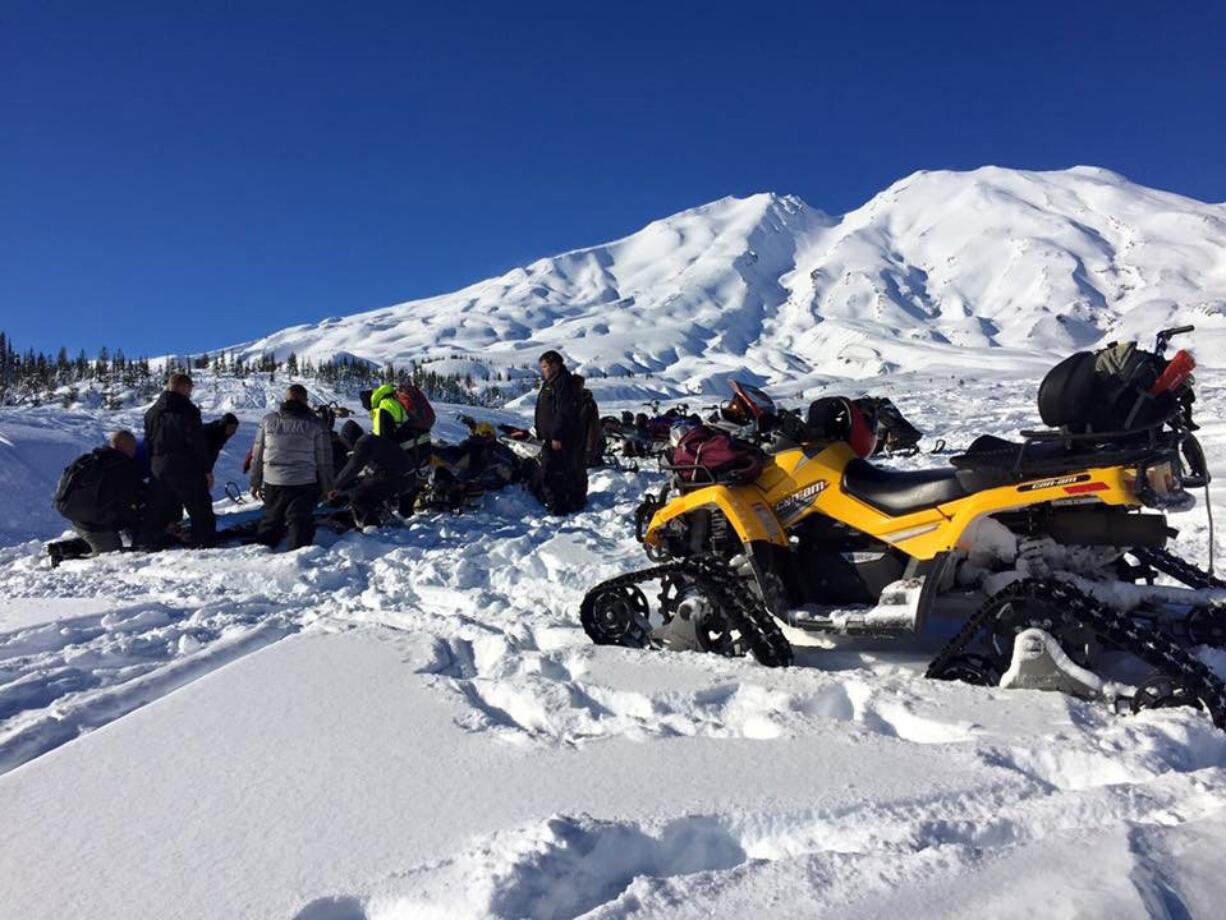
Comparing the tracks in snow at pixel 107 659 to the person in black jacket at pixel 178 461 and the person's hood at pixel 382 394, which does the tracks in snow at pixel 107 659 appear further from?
the person's hood at pixel 382 394

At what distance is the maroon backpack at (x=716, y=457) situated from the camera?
4.04m

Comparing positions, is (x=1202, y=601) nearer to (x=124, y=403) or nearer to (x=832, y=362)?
(x=124, y=403)

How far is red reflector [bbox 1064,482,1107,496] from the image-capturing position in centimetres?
302

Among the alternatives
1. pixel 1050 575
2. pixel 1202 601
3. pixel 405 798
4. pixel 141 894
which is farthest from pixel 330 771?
pixel 1202 601

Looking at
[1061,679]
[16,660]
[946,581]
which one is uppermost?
[946,581]

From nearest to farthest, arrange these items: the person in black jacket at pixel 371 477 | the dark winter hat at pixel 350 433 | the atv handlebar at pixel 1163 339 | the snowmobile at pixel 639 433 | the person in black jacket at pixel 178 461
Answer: the atv handlebar at pixel 1163 339 < the person in black jacket at pixel 178 461 < the person in black jacket at pixel 371 477 < the dark winter hat at pixel 350 433 < the snowmobile at pixel 639 433

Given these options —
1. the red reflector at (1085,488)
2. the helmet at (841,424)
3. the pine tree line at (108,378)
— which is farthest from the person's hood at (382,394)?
the pine tree line at (108,378)

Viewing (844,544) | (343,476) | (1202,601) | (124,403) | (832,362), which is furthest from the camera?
(832,362)

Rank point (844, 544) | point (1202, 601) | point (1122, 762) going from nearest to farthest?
1. point (1122, 762)
2. point (1202, 601)
3. point (844, 544)

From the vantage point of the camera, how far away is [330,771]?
8.50 feet

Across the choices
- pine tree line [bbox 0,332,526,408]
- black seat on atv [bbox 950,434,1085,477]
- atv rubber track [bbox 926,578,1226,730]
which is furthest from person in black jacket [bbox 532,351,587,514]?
pine tree line [bbox 0,332,526,408]

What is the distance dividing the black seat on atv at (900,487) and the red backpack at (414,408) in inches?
236

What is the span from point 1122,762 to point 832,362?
194288mm

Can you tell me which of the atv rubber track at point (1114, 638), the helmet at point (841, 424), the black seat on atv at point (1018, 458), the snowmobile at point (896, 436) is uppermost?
the helmet at point (841, 424)
